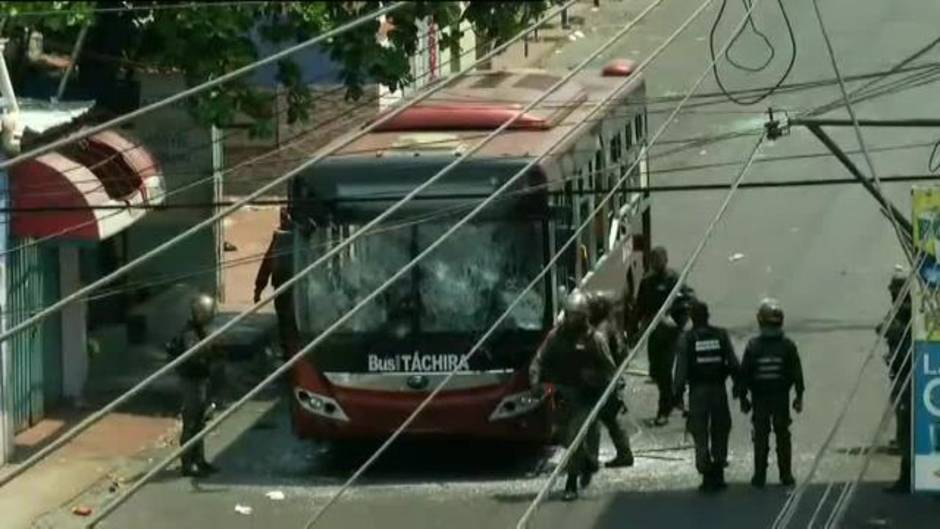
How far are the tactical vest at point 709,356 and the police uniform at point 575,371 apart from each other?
653 mm

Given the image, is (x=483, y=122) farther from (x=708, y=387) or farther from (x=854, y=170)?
(x=854, y=170)

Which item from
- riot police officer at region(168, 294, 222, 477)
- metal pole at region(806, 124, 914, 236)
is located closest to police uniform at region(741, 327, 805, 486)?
metal pole at region(806, 124, 914, 236)

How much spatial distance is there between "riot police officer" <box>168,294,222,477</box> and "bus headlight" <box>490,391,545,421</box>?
2.35 meters

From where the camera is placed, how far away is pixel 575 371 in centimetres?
1798

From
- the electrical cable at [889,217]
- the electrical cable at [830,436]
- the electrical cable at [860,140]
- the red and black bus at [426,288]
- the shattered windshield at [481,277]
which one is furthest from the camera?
the shattered windshield at [481,277]

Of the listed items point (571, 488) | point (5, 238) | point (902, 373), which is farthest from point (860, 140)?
point (5, 238)

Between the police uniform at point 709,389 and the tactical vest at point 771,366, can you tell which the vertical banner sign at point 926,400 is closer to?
the tactical vest at point 771,366

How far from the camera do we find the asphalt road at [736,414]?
1791 centimetres

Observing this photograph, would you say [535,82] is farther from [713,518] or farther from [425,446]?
[713,518]

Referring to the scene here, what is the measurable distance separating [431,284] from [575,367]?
1.91 metres

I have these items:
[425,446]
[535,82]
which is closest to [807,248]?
[535,82]

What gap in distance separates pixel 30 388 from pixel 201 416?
2.68m

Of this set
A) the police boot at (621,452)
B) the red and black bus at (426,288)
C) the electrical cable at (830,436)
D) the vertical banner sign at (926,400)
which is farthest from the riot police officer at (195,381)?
the electrical cable at (830,436)

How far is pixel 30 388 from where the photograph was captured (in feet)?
69.5
